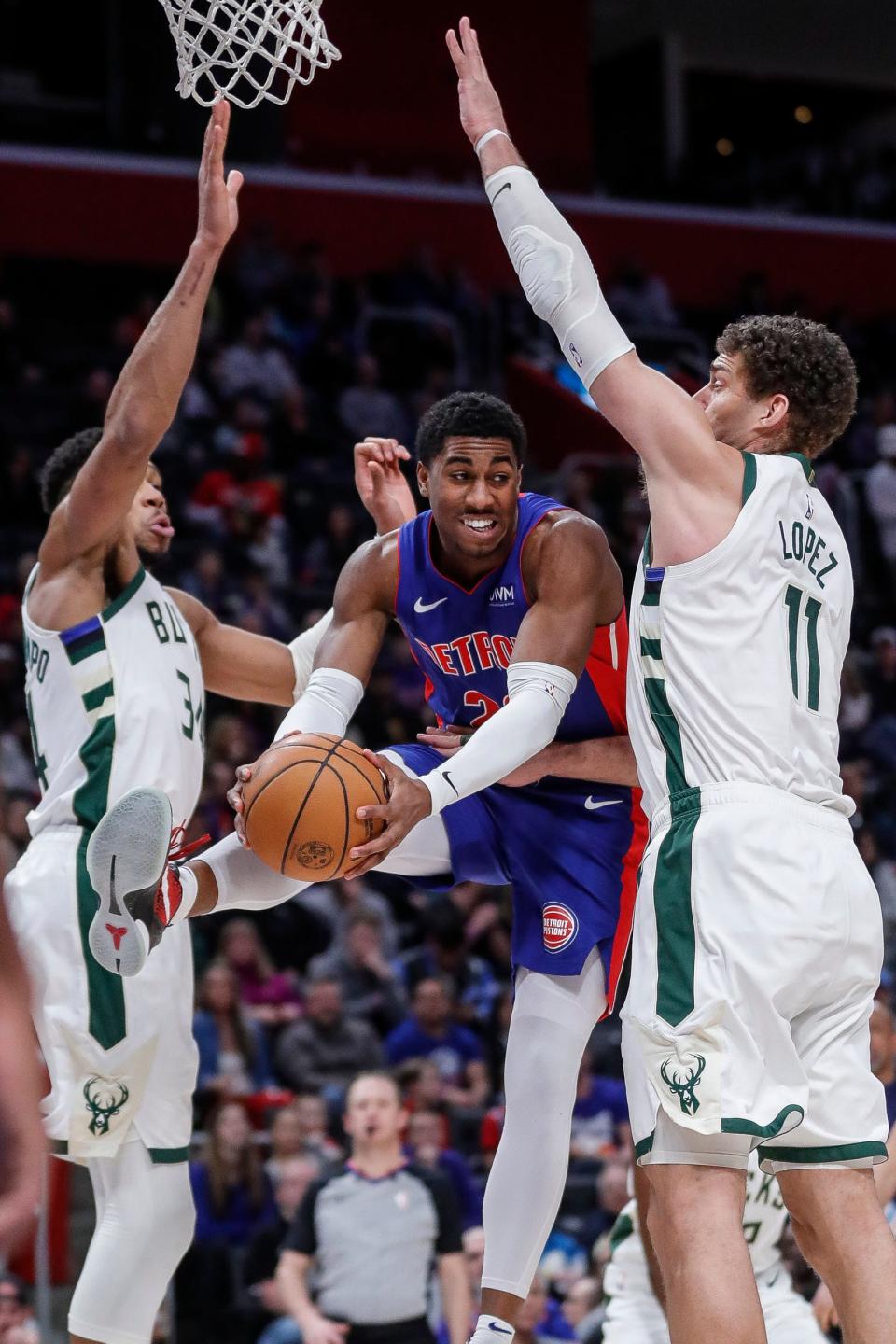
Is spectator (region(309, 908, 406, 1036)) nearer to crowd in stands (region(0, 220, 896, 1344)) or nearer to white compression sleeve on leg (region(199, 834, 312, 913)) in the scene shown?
crowd in stands (region(0, 220, 896, 1344))

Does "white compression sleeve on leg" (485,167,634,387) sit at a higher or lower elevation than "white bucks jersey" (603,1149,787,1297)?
higher

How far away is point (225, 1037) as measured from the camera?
30.2 feet

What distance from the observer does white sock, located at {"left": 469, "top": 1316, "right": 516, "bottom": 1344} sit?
15.4 feet

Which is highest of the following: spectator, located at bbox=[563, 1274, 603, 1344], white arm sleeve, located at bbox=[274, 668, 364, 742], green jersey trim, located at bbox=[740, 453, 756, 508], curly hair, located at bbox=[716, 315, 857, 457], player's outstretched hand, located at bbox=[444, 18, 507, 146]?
player's outstretched hand, located at bbox=[444, 18, 507, 146]

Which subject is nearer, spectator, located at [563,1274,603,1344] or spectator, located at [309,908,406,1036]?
spectator, located at [563,1274,603,1344]

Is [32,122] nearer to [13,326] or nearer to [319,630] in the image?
[13,326]

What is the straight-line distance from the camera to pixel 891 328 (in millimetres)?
19250

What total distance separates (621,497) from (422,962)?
20.0 feet

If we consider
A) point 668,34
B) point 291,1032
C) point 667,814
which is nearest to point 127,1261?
point 667,814

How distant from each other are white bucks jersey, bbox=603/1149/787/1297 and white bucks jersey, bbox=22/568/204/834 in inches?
84.6

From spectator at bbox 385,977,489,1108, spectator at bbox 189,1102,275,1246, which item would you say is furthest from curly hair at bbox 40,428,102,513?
spectator at bbox 385,977,489,1108

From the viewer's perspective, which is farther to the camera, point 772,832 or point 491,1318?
point 491,1318

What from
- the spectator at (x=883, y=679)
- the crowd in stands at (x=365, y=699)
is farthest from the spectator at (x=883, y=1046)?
the spectator at (x=883, y=679)

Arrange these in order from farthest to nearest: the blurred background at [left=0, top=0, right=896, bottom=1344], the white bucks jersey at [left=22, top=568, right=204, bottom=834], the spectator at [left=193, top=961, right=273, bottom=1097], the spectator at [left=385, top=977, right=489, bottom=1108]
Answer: the spectator at [left=385, top=977, right=489, bottom=1108] < the blurred background at [left=0, top=0, right=896, bottom=1344] < the spectator at [left=193, top=961, right=273, bottom=1097] < the white bucks jersey at [left=22, top=568, right=204, bottom=834]
